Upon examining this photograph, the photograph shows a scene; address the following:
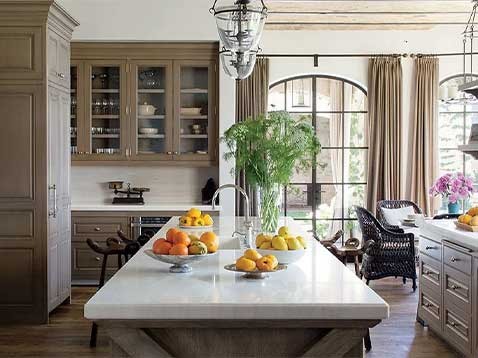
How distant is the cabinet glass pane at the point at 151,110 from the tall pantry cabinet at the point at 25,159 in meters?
1.81

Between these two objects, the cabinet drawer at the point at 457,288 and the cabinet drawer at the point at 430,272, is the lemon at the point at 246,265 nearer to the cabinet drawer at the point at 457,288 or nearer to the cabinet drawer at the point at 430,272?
the cabinet drawer at the point at 457,288

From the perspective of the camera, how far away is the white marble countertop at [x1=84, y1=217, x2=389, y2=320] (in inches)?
92.7

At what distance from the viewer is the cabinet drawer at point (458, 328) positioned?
14.3ft

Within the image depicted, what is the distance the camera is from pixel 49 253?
563cm

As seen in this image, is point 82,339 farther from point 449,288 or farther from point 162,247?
point 449,288

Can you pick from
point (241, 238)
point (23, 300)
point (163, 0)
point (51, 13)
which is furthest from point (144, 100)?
point (241, 238)

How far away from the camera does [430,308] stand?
17.2ft

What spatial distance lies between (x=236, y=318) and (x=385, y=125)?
663 cm

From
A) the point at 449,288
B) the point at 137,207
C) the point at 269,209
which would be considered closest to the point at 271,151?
the point at 269,209

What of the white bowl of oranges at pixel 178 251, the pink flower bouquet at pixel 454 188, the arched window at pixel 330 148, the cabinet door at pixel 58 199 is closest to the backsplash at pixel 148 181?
the cabinet door at pixel 58 199

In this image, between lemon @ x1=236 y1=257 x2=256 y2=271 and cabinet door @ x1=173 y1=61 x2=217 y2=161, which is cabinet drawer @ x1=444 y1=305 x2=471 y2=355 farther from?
cabinet door @ x1=173 y1=61 x2=217 y2=161

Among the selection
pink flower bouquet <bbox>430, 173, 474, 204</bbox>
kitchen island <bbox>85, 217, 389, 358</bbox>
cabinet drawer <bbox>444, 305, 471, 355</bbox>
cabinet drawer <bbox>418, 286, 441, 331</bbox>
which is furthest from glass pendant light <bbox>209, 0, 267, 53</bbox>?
pink flower bouquet <bbox>430, 173, 474, 204</bbox>

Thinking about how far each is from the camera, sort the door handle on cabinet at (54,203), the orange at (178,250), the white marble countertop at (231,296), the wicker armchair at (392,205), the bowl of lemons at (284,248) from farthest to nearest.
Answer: the wicker armchair at (392,205), the door handle on cabinet at (54,203), the bowl of lemons at (284,248), the orange at (178,250), the white marble countertop at (231,296)

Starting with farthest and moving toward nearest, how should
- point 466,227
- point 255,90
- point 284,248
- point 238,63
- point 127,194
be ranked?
1. point 255,90
2. point 127,194
3. point 466,227
4. point 238,63
5. point 284,248
